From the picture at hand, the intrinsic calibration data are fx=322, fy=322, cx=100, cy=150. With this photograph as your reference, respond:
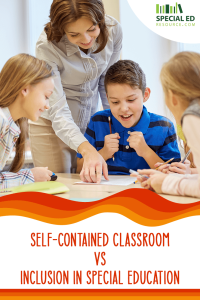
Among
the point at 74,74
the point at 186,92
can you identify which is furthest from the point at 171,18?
the point at 186,92

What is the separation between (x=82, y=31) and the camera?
103cm

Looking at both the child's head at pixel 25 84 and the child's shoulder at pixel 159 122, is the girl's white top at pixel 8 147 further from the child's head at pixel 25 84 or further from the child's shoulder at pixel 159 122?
the child's shoulder at pixel 159 122

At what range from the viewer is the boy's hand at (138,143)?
1.17 m

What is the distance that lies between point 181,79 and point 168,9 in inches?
29.9

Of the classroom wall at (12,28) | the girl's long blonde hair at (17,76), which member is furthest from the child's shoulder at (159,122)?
the classroom wall at (12,28)

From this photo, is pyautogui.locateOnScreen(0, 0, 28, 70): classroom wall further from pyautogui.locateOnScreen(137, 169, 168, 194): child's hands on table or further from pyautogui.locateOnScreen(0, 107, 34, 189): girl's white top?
pyautogui.locateOnScreen(137, 169, 168, 194): child's hands on table

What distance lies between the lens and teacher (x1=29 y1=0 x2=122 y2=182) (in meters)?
1.01

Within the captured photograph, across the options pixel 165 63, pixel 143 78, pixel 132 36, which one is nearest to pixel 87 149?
pixel 143 78

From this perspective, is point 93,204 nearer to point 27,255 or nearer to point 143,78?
point 27,255

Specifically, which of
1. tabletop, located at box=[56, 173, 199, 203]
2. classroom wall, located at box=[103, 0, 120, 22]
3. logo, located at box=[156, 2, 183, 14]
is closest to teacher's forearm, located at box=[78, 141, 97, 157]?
tabletop, located at box=[56, 173, 199, 203]

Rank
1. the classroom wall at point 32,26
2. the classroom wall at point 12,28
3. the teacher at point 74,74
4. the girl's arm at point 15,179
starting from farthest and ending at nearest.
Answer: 1. the classroom wall at point 12,28
2. the classroom wall at point 32,26
3. the teacher at point 74,74
4. the girl's arm at point 15,179

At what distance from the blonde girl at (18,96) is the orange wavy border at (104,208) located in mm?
269

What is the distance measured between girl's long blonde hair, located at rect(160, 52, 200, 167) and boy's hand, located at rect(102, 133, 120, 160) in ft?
2.07

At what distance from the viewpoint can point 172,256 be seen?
520 mm
